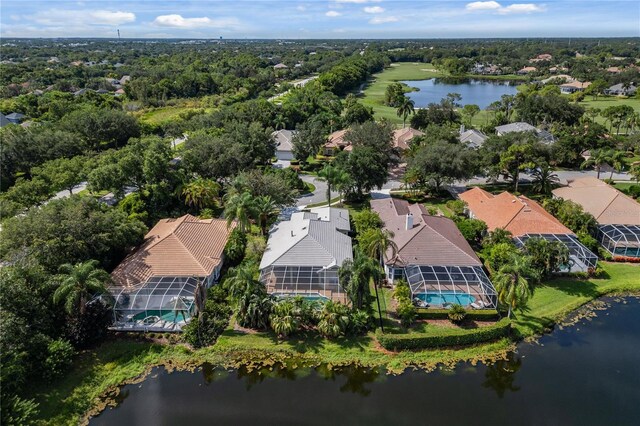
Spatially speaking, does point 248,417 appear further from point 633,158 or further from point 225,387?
point 633,158

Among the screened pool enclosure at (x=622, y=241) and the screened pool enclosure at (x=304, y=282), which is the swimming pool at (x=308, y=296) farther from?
the screened pool enclosure at (x=622, y=241)

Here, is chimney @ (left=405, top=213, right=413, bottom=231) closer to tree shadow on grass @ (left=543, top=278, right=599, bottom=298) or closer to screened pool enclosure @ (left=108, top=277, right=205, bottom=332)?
tree shadow on grass @ (left=543, top=278, right=599, bottom=298)

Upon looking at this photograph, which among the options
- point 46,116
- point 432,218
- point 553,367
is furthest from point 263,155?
point 46,116

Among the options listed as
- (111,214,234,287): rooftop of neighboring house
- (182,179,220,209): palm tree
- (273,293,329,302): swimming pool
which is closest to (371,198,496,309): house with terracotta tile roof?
(273,293,329,302): swimming pool

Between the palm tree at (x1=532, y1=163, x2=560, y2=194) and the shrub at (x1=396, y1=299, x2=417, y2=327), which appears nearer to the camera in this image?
the shrub at (x1=396, y1=299, x2=417, y2=327)

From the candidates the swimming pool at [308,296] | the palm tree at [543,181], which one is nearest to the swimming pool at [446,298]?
the swimming pool at [308,296]
